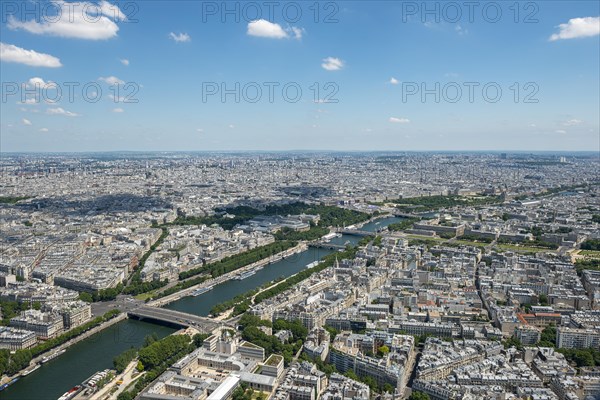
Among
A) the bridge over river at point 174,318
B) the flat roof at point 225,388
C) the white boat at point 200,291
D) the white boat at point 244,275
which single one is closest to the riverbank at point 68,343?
the bridge over river at point 174,318

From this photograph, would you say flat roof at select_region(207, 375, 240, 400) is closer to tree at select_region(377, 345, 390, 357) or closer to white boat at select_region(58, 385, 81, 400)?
white boat at select_region(58, 385, 81, 400)

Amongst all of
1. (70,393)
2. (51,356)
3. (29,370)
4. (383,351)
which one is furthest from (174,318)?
Result: (383,351)

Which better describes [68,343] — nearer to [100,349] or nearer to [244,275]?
[100,349]

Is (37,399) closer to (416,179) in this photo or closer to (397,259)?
(397,259)

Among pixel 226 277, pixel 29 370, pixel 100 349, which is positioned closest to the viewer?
pixel 29 370

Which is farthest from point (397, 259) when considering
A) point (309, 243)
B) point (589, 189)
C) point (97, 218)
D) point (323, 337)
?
point (589, 189)

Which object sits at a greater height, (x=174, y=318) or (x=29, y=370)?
(x=174, y=318)

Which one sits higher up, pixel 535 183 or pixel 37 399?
pixel 535 183

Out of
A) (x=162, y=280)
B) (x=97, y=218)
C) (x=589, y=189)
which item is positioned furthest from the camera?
(x=589, y=189)
